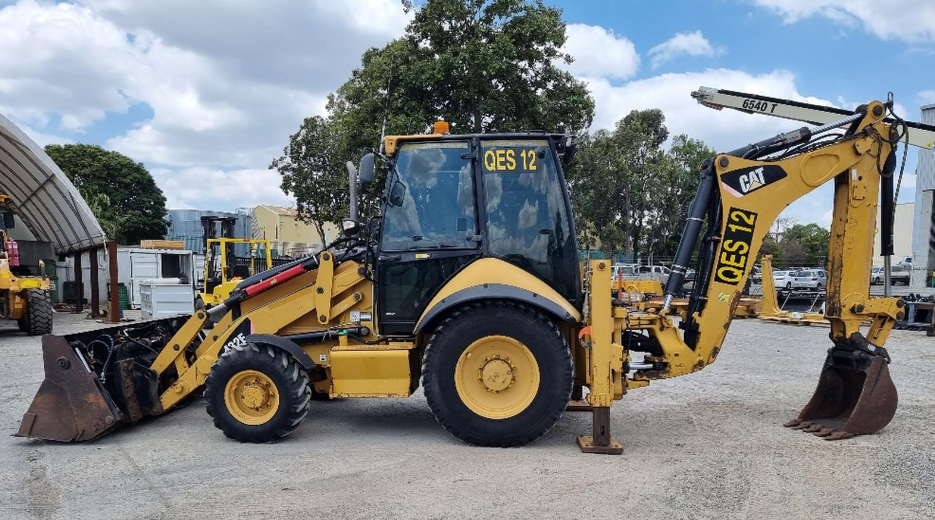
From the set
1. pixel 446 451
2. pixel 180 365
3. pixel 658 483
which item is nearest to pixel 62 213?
pixel 180 365

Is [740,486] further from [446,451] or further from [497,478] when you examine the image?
[446,451]

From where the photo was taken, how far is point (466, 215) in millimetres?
5691

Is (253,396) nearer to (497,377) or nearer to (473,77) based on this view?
(497,377)

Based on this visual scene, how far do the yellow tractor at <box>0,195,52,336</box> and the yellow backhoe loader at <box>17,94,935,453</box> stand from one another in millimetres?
10608

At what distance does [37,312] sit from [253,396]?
12.0 metres

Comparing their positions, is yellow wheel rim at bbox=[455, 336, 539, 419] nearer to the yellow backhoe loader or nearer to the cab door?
the yellow backhoe loader

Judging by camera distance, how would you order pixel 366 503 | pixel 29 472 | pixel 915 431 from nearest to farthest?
pixel 366 503, pixel 29 472, pixel 915 431

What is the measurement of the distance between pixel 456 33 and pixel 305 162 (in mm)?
14497

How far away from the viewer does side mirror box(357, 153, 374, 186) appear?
527 cm

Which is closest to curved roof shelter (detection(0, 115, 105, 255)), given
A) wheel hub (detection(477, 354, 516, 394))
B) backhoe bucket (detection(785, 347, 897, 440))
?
wheel hub (detection(477, 354, 516, 394))

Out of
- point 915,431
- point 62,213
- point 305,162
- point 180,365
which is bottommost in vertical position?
point 915,431

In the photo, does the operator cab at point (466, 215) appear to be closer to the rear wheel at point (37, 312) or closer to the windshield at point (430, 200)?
the windshield at point (430, 200)

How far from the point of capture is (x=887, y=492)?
4.34 meters

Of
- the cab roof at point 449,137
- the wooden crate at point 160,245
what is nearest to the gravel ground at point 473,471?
the cab roof at point 449,137
